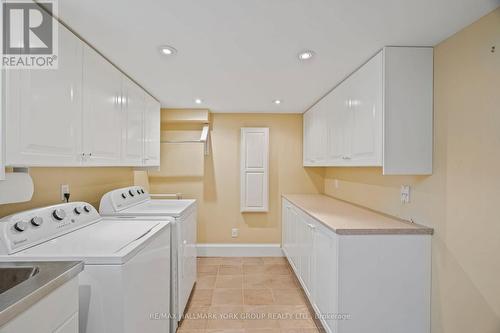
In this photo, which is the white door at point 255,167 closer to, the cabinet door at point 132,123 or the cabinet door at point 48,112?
the cabinet door at point 132,123

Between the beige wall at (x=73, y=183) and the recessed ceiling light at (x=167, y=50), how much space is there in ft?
3.89

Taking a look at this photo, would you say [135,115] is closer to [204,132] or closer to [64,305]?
[204,132]

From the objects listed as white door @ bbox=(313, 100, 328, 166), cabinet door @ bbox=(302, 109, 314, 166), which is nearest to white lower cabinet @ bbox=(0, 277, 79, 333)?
white door @ bbox=(313, 100, 328, 166)

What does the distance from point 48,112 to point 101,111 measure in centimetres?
50

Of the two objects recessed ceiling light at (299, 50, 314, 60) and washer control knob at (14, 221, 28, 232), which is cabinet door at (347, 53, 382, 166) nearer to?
recessed ceiling light at (299, 50, 314, 60)

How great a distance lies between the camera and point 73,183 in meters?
1.94

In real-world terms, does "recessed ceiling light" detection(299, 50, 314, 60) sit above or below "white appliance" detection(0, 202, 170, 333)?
above

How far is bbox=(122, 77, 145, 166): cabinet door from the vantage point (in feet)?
6.97

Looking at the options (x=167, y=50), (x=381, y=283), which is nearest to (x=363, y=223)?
(x=381, y=283)

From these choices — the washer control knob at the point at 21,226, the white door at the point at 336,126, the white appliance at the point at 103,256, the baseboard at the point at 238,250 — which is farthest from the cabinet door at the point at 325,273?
the washer control knob at the point at 21,226

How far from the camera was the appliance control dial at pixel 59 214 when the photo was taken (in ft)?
4.90

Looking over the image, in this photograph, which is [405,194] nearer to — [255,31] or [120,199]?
[255,31]

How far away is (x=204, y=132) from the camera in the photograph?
355cm

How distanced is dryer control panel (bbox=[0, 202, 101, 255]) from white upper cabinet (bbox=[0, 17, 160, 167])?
33 cm
